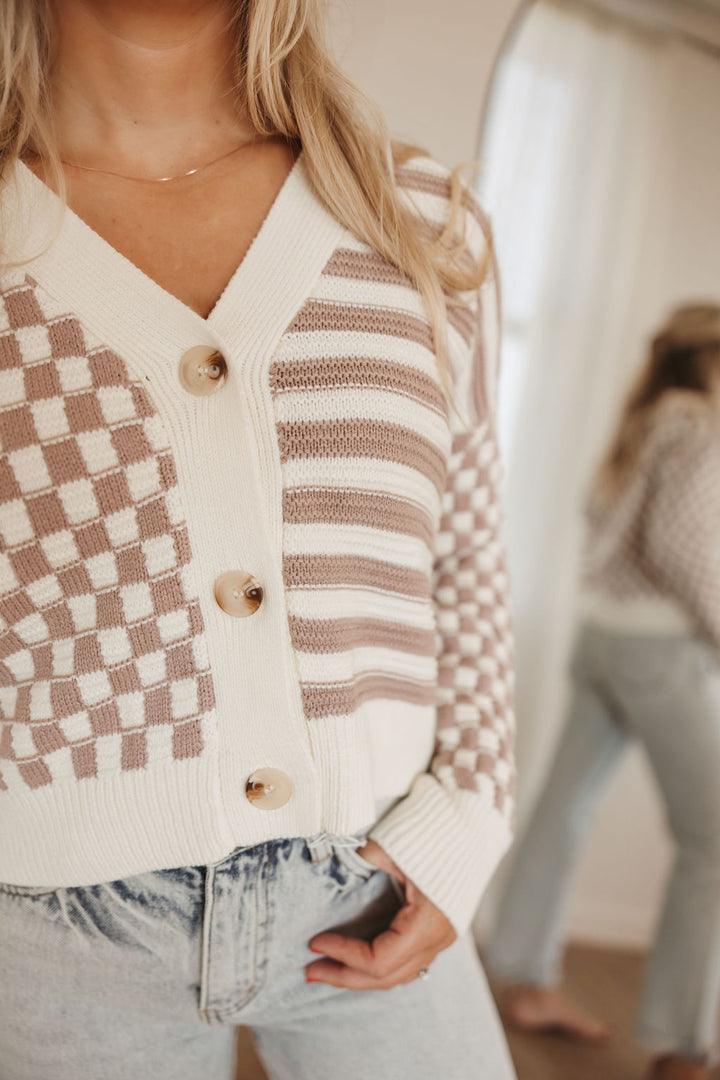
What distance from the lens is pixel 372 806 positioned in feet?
2.02

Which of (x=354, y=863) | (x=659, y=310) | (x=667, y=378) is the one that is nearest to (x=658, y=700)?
(x=667, y=378)

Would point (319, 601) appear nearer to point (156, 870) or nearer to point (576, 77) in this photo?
point (156, 870)

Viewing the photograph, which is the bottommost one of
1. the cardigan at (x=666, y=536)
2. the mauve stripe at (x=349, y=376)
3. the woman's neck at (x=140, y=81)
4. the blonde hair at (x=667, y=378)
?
the cardigan at (x=666, y=536)

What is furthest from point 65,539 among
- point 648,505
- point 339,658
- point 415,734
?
point 648,505

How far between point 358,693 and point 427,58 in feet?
1.82

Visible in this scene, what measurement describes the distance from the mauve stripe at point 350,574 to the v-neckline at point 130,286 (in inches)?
5.3

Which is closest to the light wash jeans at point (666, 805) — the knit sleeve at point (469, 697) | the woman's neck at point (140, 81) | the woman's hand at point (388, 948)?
the knit sleeve at point (469, 697)

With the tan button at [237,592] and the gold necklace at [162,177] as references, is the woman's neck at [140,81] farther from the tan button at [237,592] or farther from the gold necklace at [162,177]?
the tan button at [237,592]

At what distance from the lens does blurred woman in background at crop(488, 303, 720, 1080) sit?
1.63 metres

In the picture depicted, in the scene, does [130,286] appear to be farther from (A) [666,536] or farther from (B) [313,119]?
(A) [666,536]

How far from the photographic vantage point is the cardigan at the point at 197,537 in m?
0.54

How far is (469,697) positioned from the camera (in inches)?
27.9

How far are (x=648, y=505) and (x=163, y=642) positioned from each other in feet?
4.44

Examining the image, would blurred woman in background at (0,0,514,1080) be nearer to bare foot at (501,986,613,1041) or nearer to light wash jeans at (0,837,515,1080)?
light wash jeans at (0,837,515,1080)
